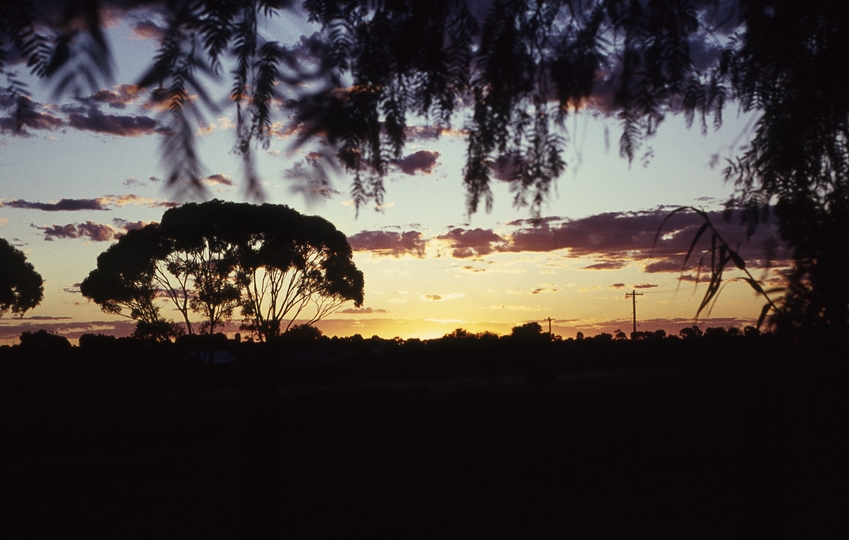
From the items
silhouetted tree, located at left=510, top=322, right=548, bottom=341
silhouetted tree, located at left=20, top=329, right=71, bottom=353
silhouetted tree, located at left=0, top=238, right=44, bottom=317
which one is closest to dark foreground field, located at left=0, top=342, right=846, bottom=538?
silhouetted tree, located at left=20, top=329, right=71, bottom=353

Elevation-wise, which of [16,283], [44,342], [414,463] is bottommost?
[414,463]

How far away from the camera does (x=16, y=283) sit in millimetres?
30938

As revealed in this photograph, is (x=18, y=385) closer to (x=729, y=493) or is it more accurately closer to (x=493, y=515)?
(x=493, y=515)

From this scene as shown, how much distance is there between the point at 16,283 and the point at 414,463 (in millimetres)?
27305

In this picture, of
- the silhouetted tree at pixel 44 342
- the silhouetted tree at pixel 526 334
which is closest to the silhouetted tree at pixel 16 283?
the silhouetted tree at pixel 44 342

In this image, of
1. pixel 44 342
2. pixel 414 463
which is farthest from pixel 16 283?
pixel 414 463

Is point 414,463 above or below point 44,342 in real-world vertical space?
below

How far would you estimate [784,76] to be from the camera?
135 inches

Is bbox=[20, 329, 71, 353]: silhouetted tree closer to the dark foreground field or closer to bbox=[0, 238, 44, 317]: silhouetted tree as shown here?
bbox=[0, 238, 44, 317]: silhouetted tree

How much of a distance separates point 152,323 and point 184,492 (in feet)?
62.8

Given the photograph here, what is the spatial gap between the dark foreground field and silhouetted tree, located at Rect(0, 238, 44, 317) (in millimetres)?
14503

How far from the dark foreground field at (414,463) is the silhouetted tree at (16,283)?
14503 millimetres

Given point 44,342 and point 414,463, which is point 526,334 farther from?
point 414,463

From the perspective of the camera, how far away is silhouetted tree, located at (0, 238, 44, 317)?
30141mm
